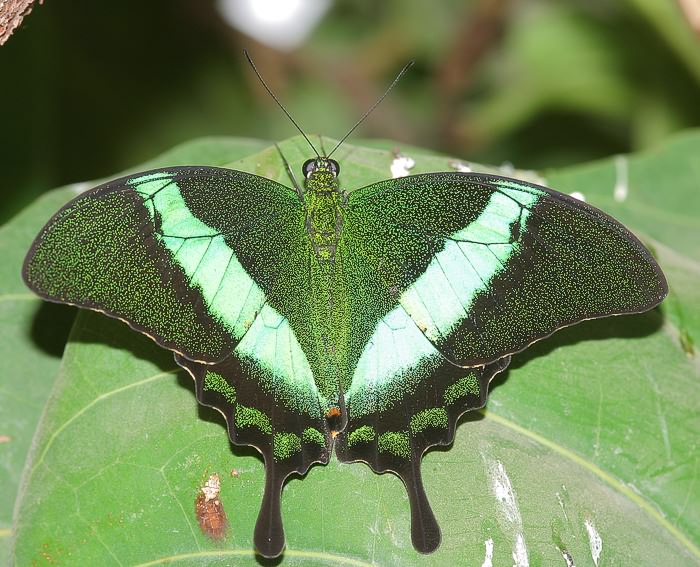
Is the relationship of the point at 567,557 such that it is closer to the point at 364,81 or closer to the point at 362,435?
the point at 362,435

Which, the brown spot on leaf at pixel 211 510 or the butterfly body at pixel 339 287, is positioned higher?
the butterfly body at pixel 339 287

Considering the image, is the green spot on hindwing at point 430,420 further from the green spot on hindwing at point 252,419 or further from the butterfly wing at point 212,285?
the green spot on hindwing at point 252,419

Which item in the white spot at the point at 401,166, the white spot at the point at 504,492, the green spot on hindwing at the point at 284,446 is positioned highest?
the white spot at the point at 401,166

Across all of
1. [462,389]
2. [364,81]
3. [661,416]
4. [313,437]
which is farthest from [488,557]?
[364,81]

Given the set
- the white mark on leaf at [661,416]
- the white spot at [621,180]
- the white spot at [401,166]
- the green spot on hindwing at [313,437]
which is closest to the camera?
the green spot on hindwing at [313,437]

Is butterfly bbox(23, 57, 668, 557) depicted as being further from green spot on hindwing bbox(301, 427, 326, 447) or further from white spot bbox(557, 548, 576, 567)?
white spot bbox(557, 548, 576, 567)

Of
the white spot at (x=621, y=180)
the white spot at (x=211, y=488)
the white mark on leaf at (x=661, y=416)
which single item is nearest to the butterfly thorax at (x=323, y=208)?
the white spot at (x=211, y=488)
